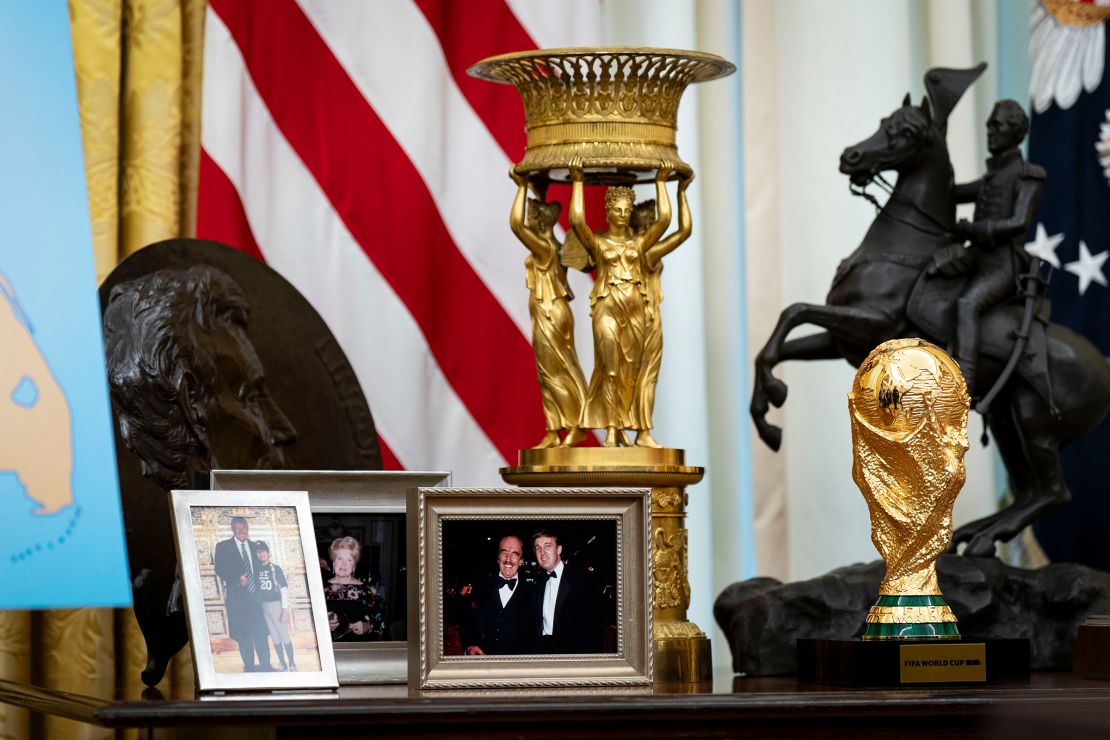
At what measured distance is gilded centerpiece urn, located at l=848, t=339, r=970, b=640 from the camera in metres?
1.98

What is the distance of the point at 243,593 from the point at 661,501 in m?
0.58

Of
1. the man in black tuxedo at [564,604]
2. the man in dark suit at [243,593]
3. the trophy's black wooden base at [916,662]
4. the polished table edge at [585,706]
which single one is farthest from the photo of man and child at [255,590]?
the trophy's black wooden base at [916,662]

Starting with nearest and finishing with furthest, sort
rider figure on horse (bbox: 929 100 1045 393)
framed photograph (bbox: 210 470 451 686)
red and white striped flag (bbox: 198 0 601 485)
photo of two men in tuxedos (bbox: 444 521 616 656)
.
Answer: photo of two men in tuxedos (bbox: 444 521 616 656), framed photograph (bbox: 210 470 451 686), rider figure on horse (bbox: 929 100 1045 393), red and white striped flag (bbox: 198 0 601 485)

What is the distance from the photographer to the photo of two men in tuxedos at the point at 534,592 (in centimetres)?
192

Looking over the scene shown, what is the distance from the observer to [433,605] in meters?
1.89

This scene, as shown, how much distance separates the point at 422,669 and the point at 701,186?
57.7 inches

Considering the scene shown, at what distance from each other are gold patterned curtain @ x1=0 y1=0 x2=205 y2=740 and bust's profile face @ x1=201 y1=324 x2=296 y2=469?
0.45m

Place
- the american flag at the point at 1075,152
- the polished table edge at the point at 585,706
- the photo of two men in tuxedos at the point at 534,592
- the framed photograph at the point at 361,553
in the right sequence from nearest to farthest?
the polished table edge at the point at 585,706
the photo of two men in tuxedos at the point at 534,592
the framed photograph at the point at 361,553
the american flag at the point at 1075,152

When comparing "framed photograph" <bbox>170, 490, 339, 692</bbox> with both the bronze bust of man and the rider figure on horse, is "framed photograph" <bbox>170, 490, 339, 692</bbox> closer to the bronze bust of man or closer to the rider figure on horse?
the bronze bust of man

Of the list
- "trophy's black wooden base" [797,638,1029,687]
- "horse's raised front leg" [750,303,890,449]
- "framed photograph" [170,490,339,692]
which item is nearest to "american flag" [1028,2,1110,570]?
"horse's raised front leg" [750,303,890,449]

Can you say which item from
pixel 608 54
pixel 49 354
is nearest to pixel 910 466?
pixel 608 54

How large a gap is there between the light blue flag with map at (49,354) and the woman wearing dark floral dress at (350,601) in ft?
1.18

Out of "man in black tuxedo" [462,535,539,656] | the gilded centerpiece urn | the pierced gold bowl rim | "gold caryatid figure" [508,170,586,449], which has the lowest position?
"man in black tuxedo" [462,535,539,656]

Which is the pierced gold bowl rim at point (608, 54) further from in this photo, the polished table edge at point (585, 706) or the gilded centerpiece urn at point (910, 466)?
the polished table edge at point (585, 706)
